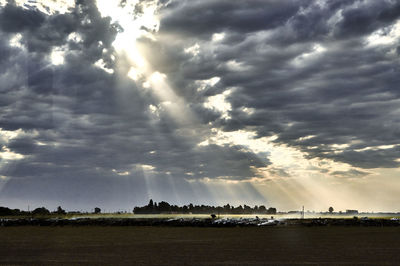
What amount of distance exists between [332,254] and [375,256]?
360 cm

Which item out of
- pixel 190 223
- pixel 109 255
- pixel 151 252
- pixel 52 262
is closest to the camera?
pixel 52 262

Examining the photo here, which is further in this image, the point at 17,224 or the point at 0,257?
the point at 17,224

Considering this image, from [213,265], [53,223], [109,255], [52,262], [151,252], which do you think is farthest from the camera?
[53,223]

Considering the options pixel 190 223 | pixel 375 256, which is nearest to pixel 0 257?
pixel 375 256

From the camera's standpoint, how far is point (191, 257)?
36500 millimetres

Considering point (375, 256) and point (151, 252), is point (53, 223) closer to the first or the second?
point (151, 252)

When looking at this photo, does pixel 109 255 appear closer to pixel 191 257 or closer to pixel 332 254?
pixel 191 257

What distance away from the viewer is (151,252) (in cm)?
4103

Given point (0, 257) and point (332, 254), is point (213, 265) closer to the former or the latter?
point (332, 254)

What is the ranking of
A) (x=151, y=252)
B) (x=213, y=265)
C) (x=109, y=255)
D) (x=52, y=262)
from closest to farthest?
(x=213, y=265) < (x=52, y=262) < (x=109, y=255) < (x=151, y=252)

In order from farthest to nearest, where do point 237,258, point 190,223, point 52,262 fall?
point 190,223 < point 237,258 < point 52,262

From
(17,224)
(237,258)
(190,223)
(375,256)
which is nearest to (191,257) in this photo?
(237,258)

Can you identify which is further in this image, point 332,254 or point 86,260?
point 332,254

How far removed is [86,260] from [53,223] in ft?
341
